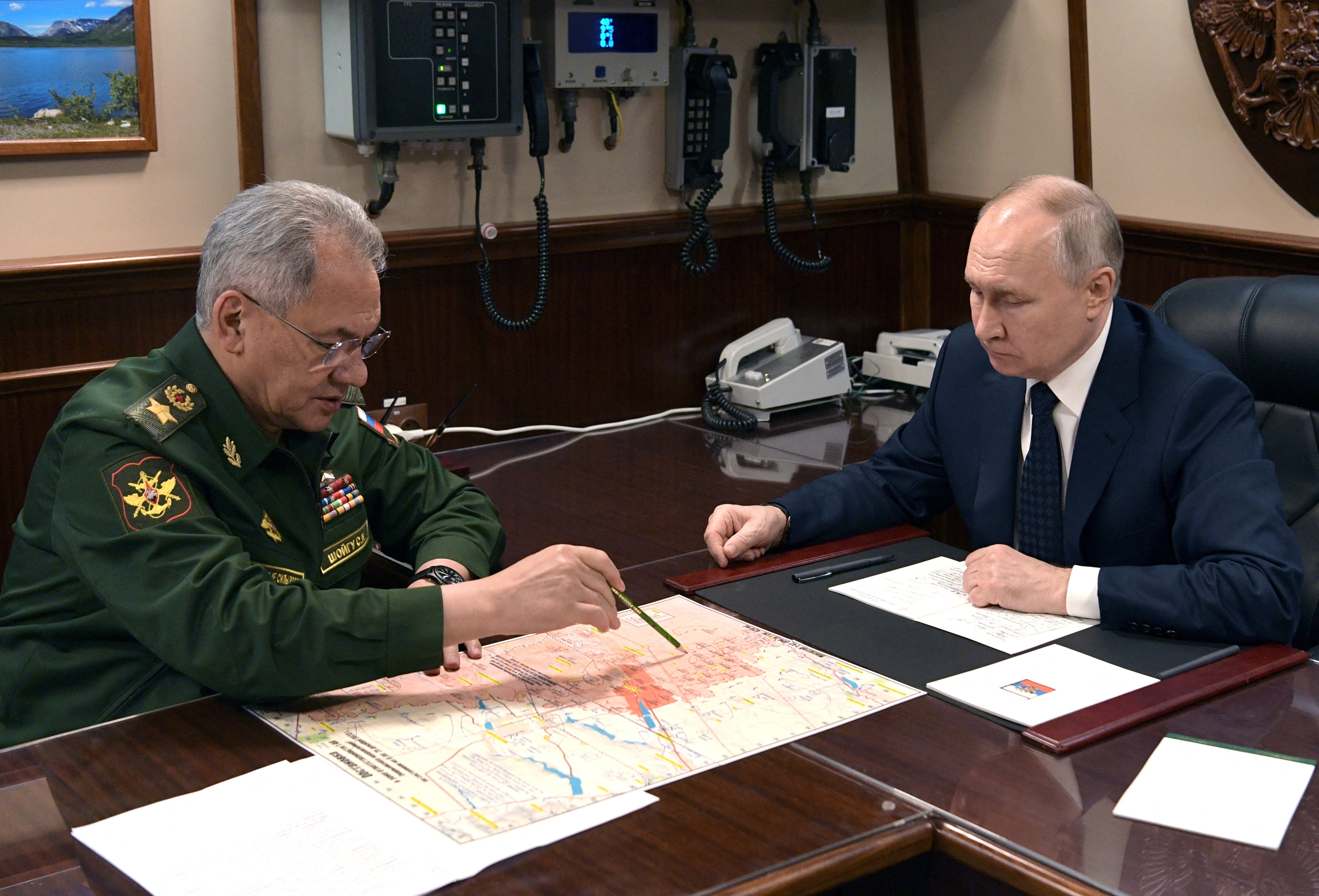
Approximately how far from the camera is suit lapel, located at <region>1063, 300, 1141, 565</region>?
1.87m

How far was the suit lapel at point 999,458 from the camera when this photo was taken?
1.99m

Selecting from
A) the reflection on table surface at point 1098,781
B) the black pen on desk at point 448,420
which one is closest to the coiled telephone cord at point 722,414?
the black pen on desk at point 448,420

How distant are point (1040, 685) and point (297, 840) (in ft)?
2.68

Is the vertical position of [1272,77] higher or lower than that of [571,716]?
higher

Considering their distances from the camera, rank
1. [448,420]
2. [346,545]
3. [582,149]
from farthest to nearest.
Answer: [582,149] < [448,420] < [346,545]

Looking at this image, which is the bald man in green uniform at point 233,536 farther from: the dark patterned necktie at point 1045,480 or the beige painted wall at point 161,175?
the beige painted wall at point 161,175

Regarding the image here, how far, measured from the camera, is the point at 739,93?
3.23 m

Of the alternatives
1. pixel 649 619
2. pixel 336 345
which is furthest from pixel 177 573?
pixel 649 619

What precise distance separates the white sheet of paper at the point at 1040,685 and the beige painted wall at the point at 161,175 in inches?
66.0

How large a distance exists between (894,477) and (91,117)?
150 cm

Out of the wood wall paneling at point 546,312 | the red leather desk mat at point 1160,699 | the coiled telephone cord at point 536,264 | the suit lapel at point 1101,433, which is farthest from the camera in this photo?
the coiled telephone cord at point 536,264

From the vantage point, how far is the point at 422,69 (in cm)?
253

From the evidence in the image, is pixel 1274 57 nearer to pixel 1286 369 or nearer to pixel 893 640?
pixel 1286 369

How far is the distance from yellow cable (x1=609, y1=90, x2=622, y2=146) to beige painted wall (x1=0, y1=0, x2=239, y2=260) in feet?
2.77
